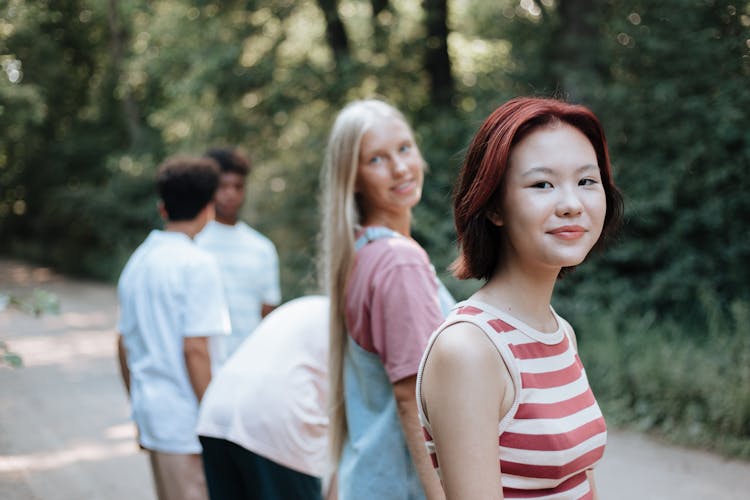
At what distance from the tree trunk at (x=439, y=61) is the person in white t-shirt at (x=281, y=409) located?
30.0 feet

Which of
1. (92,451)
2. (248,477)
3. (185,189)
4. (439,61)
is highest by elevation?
(439,61)

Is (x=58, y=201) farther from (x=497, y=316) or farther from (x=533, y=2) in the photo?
(x=497, y=316)

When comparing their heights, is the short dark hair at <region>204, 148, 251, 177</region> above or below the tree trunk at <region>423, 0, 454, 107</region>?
A: below

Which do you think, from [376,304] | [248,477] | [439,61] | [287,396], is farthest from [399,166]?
[439,61]

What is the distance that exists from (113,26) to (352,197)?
1930 cm

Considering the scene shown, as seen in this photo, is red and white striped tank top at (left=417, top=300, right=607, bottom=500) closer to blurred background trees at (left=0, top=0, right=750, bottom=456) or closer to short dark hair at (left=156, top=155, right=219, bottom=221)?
short dark hair at (left=156, top=155, right=219, bottom=221)

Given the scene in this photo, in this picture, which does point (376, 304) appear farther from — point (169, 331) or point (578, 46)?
point (578, 46)

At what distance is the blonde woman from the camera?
7.38 feet

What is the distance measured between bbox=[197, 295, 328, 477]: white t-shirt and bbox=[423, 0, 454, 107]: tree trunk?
9152 millimetres

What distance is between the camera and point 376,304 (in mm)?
2318

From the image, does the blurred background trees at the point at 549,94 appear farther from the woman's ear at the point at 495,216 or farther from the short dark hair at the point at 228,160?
the woman's ear at the point at 495,216

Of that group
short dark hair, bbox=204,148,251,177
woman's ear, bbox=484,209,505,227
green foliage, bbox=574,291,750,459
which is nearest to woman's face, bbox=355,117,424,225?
woman's ear, bbox=484,209,505,227

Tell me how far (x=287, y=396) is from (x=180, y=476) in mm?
880

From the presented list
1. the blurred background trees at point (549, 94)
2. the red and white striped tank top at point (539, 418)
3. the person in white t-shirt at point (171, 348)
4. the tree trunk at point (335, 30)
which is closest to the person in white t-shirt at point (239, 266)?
the person in white t-shirt at point (171, 348)
